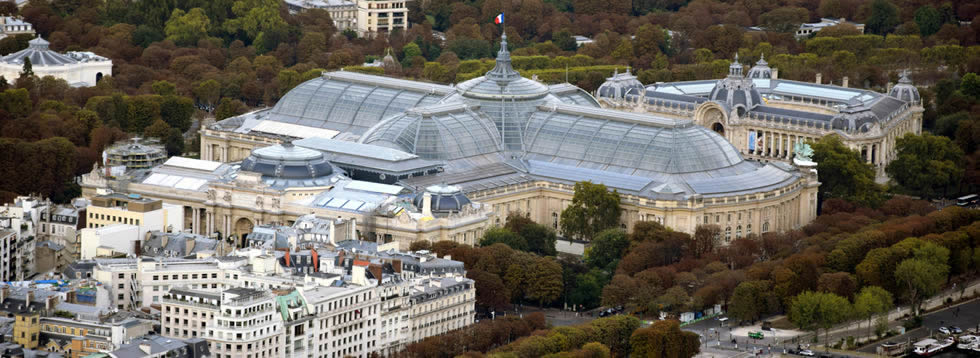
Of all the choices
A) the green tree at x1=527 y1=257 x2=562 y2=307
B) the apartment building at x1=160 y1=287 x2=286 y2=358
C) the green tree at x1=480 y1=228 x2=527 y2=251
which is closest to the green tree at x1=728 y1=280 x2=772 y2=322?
the green tree at x1=527 y1=257 x2=562 y2=307

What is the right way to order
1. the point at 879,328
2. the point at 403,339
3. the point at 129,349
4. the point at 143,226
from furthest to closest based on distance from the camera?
the point at 143,226, the point at 879,328, the point at 403,339, the point at 129,349

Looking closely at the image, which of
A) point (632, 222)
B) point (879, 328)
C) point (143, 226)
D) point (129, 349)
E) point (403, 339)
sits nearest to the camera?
point (129, 349)

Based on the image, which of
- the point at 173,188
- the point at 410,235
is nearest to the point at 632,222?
the point at 410,235

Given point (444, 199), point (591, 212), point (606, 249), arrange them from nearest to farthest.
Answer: point (606, 249) → point (444, 199) → point (591, 212)

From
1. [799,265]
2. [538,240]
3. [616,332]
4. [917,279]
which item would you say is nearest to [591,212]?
[538,240]

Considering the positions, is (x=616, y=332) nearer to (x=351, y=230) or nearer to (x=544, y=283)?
(x=544, y=283)

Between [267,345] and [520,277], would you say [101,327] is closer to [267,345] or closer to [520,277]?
[267,345]
